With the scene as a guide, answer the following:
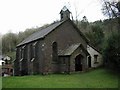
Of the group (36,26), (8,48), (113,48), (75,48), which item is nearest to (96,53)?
(75,48)

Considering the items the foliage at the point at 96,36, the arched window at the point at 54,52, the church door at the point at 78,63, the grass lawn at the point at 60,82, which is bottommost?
the grass lawn at the point at 60,82

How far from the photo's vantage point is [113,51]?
35.2 metres

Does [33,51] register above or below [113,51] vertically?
above

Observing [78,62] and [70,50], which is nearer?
[70,50]

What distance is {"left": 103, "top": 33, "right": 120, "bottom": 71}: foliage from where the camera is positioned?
34438mm

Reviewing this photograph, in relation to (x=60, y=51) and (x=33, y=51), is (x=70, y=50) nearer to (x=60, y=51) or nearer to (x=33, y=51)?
(x=60, y=51)

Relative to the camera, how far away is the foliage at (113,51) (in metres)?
34.4

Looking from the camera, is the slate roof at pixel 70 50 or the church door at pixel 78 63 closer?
the slate roof at pixel 70 50

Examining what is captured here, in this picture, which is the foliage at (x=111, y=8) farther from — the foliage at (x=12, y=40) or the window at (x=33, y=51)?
the foliage at (x=12, y=40)

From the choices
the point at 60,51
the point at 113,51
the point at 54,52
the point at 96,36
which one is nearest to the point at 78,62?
the point at 60,51

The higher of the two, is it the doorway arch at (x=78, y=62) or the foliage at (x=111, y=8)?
the foliage at (x=111, y=8)

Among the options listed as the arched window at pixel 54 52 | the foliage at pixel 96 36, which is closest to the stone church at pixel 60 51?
the arched window at pixel 54 52

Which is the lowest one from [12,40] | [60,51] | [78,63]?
[78,63]

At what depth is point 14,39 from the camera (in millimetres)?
97125
